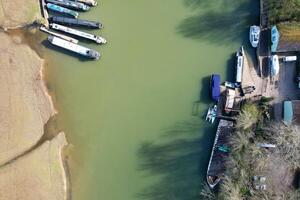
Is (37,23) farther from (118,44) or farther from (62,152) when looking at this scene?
(62,152)

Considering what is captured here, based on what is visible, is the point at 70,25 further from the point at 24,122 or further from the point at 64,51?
the point at 24,122

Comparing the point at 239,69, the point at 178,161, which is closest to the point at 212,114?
the point at 239,69

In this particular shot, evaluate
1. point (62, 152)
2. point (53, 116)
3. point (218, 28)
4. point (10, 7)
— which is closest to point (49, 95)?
point (53, 116)

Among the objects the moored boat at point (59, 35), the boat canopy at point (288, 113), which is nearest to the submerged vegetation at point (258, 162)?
the boat canopy at point (288, 113)

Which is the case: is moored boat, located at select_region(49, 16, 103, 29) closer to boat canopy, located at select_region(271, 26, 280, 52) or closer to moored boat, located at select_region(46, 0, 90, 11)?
moored boat, located at select_region(46, 0, 90, 11)

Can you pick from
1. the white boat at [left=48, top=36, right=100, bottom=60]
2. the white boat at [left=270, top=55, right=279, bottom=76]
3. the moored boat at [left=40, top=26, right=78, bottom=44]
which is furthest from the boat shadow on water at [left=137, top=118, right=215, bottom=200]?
the moored boat at [left=40, top=26, right=78, bottom=44]

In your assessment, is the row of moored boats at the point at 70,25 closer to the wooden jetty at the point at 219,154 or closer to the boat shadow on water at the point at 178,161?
the boat shadow on water at the point at 178,161

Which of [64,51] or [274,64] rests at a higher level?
[64,51]
